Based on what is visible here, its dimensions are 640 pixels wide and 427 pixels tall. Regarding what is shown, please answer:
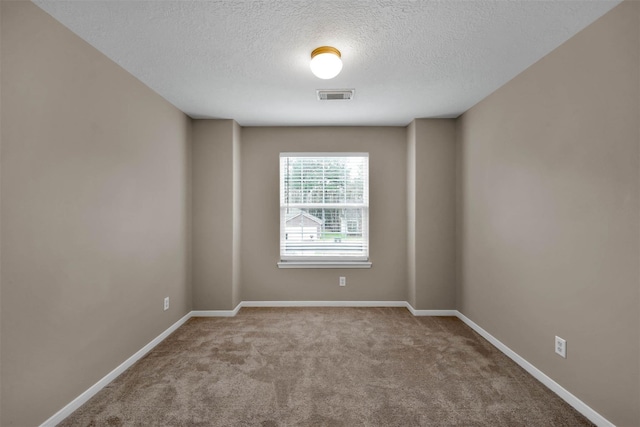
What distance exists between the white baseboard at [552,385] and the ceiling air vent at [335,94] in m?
2.85

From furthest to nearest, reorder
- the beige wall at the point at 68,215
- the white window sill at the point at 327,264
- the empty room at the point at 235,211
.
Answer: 1. the white window sill at the point at 327,264
2. the empty room at the point at 235,211
3. the beige wall at the point at 68,215

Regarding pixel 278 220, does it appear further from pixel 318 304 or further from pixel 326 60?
pixel 326 60

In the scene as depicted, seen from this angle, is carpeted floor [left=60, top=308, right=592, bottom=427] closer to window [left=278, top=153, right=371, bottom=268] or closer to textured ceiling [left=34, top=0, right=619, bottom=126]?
window [left=278, top=153, right=371, bottom=268]

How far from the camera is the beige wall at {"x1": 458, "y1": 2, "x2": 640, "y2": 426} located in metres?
1.67

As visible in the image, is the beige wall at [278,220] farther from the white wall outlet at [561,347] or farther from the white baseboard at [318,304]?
the white wall outlet at [561,347]

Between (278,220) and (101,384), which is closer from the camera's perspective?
(101,384)

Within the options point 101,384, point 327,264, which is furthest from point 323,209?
point 101,384

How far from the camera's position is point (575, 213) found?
1994 mm

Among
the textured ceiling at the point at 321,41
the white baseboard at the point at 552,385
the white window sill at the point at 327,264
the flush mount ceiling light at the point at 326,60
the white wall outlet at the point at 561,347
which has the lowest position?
the white baseboard at the point at 552,385

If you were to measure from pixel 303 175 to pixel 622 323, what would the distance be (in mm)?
3390

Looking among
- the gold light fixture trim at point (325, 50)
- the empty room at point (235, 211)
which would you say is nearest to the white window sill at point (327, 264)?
the empty room at point (235, 211)

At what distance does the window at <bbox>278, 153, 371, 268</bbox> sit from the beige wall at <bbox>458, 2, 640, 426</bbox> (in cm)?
167

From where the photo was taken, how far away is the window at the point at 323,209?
417 centimetres

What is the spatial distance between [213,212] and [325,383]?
247 centimetres
